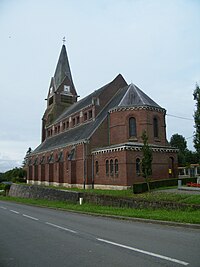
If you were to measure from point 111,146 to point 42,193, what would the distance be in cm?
1258

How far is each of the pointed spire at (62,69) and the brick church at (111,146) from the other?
1316 cm

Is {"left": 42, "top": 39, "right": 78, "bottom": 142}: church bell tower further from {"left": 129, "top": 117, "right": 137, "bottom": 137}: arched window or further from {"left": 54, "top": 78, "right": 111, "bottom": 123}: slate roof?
{"left": 129, "top": 117, "right": 137, "bottom": 137}: arched window

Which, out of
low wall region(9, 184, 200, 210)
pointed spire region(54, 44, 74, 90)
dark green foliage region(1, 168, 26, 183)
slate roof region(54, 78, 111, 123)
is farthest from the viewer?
dark green foliage region(1, 168, 26, 183)

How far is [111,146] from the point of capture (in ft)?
96.0

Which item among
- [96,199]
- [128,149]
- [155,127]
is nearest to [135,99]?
[155,127]

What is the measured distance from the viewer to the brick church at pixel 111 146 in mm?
27922

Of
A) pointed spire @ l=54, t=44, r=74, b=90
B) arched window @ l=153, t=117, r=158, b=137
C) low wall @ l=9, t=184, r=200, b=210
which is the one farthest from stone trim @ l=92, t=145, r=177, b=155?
pointed spire @ l=54, t=44, r=74, b=90

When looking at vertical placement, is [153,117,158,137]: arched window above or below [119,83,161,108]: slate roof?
below

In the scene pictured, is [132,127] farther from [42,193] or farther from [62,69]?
[62,69]

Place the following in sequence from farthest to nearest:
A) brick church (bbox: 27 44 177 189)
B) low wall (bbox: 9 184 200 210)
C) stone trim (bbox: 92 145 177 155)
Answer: brick church (bbox: 27 44 177 189), stone trim (bbox: 92 145 177 155), low wall (bbox: 9 184 200 210)

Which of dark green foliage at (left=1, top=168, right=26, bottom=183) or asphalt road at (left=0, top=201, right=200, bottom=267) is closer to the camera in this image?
asphalt road at (left=0, top=201, right=200, bottom=267)

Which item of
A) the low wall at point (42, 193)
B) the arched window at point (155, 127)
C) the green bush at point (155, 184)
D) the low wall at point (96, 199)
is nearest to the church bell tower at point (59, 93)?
the low wall at point (42, 193)

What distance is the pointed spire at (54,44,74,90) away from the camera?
185 feet

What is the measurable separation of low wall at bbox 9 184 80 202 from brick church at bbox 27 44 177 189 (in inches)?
118
